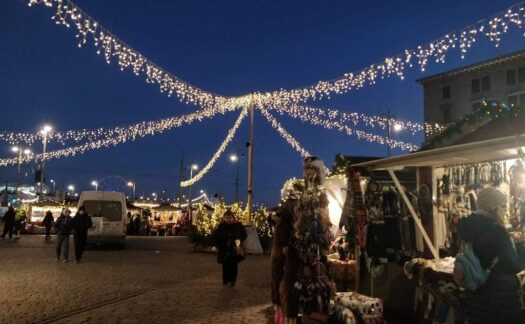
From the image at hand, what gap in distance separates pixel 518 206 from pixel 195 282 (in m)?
7.40

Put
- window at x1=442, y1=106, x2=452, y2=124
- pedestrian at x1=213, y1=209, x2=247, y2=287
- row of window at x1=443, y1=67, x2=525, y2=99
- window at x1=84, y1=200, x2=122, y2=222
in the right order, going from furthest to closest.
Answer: window at x1=442, y1=106, x2=452, y2=124 → row of window at x1=443, y1=67, x2=525, y2=99 → window at x1=84, y1=200, x2=122, y2=222 → pedestrian at x1=213, y1=209, x2=247, y2=287

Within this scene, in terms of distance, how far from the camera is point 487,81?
162 ft

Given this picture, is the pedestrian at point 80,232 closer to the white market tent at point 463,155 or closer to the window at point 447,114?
the white market tent at point 463,155

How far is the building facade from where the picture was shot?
45844mm

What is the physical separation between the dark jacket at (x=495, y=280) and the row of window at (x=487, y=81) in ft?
156

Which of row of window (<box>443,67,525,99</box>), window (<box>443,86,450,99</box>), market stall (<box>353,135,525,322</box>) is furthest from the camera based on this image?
window (<box>443,86,450,99</box>)

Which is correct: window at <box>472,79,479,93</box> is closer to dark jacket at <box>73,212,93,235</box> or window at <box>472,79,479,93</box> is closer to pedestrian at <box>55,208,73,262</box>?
dark jacket at <box>73,212,93,235</box>

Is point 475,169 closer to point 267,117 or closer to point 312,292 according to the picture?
point 312,292

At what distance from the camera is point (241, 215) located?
20.7 meters

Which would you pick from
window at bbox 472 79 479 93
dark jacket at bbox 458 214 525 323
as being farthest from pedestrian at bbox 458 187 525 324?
window at bbox 472 79 479 93

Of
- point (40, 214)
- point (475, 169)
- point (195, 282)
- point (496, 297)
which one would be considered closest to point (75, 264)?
point (195, 282)

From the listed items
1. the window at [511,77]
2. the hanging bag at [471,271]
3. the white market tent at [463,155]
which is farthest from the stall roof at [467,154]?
the window at [511,77]

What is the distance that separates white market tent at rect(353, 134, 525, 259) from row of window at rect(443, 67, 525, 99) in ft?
144

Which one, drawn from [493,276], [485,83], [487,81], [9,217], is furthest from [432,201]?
[485,83]
